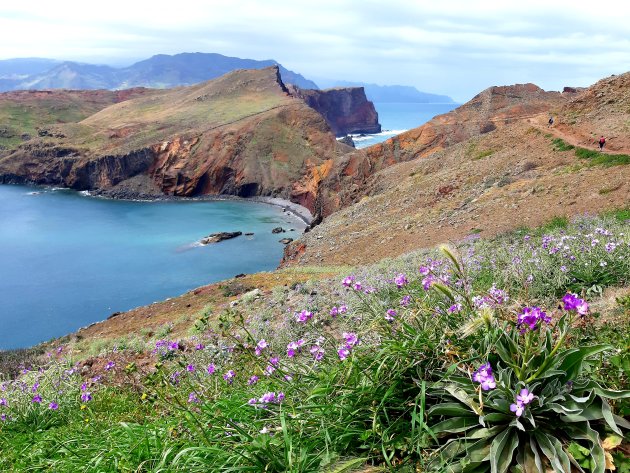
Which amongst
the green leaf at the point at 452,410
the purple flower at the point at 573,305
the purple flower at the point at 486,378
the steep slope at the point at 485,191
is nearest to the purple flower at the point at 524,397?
the purple flower at the point at 486,378

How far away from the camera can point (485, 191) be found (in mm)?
25078

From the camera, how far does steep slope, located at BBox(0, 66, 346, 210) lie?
243 ft

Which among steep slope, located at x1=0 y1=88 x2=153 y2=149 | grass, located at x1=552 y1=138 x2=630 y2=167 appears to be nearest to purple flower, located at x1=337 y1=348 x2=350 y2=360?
grass, located at x1=552 y1=138 x2=630 y2=167

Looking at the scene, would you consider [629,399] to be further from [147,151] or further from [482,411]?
[147,151]

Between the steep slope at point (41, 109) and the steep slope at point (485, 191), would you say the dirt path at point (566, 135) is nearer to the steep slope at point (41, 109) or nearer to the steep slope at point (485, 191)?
the steep slope at point (485, 191)

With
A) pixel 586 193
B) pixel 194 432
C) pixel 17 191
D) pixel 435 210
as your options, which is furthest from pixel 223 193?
pixel 194 432

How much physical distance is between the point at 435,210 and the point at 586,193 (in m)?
8.93

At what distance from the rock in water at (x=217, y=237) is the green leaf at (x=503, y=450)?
4817 cm

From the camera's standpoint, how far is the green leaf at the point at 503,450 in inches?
102

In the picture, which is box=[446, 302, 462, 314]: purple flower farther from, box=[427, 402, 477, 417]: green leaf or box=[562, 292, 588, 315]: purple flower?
box=[562, 292, 588, 315]: purple flower

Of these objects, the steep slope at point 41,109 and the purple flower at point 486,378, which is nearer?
the purple flower at point 486,378

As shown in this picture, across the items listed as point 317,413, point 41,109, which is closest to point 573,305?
point 317,413

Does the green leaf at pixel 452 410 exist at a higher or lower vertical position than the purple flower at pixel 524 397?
lower

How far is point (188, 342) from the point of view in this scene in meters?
8.79
